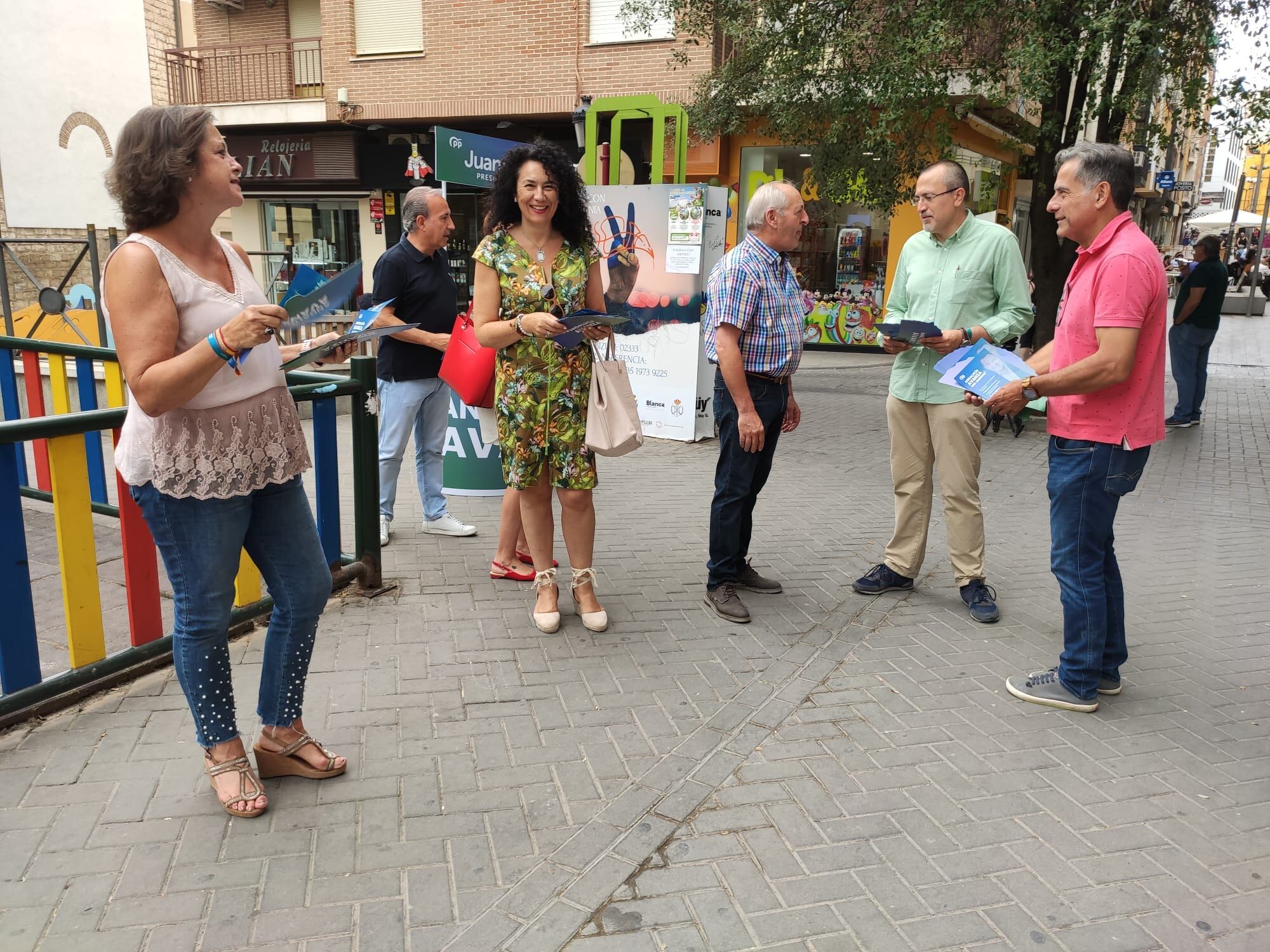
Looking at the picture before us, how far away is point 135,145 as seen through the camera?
7.69 ft

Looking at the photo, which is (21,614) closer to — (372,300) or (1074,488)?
(372,300)

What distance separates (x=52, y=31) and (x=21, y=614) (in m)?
18.5

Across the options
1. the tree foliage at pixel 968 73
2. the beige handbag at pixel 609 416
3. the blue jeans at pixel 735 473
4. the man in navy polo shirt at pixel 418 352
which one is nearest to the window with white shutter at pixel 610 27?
the tree foliage at pixel 968 73

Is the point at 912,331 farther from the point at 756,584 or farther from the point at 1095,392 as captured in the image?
the point at 756,584

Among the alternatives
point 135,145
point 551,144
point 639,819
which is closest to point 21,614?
→ point 135,145

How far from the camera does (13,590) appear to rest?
3072mm

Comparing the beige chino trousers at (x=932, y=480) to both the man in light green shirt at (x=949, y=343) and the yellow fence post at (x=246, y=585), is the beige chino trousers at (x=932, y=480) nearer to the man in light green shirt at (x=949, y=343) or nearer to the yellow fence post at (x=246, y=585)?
the man in light green shirt at (x=949, y=343)

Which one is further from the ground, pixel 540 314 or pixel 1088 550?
pixel 540 314

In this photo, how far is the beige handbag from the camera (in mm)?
3938

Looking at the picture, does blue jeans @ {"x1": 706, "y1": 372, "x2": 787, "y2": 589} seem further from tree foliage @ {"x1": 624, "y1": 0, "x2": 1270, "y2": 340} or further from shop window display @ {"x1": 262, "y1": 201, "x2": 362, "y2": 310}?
shop window display @ {"x1": 262, "y1": 201, "x2": 362, "y2": 310}

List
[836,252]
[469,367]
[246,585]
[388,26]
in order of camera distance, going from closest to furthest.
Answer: [246,585] < [469,367] < [836,252] < [388,26]

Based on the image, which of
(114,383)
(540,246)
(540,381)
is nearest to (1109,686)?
(540,381)

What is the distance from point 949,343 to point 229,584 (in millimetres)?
3116

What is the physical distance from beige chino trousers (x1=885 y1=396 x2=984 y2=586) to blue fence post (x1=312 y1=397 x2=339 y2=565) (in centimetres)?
Answer: 268
